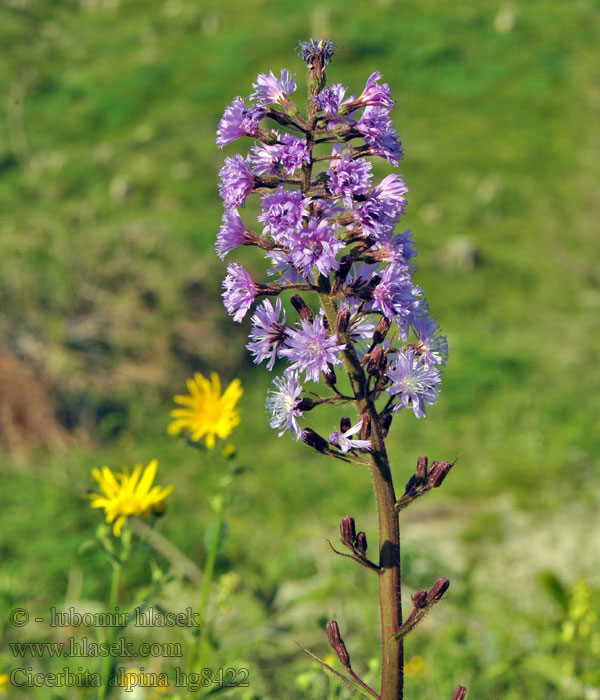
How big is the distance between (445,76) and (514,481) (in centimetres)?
942

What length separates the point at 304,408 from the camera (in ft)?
6.35

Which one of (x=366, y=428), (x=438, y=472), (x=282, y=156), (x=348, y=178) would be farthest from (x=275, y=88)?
(x=438, y=472)

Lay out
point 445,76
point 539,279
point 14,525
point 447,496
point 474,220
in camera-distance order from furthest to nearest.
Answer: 1. point 445,76
2. point 474,220
3. point 539,279
4. point 447,496
5. point 14,525

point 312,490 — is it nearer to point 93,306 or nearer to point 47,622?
point 47,622

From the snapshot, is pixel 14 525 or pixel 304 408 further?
pixel 14 525

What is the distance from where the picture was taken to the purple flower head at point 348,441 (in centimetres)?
179

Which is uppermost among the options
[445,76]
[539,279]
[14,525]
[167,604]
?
[445,76]

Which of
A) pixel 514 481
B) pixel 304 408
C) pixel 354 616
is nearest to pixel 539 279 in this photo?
pixel 514 481

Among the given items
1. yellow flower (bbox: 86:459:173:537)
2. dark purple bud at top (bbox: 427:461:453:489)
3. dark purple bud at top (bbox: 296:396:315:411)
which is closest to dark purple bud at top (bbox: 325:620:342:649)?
dark purple bud at top (bbox: 427:461:453:489)

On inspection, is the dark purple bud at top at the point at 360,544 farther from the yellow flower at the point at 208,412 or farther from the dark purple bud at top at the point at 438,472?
the yellow flower at the point at 208,412

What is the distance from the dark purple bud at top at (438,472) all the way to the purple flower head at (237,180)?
2.75 ft

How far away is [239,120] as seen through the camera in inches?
77.4

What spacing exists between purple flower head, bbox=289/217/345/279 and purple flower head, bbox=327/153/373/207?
3.3 inches

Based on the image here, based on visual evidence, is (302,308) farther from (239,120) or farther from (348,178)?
(239,120)
